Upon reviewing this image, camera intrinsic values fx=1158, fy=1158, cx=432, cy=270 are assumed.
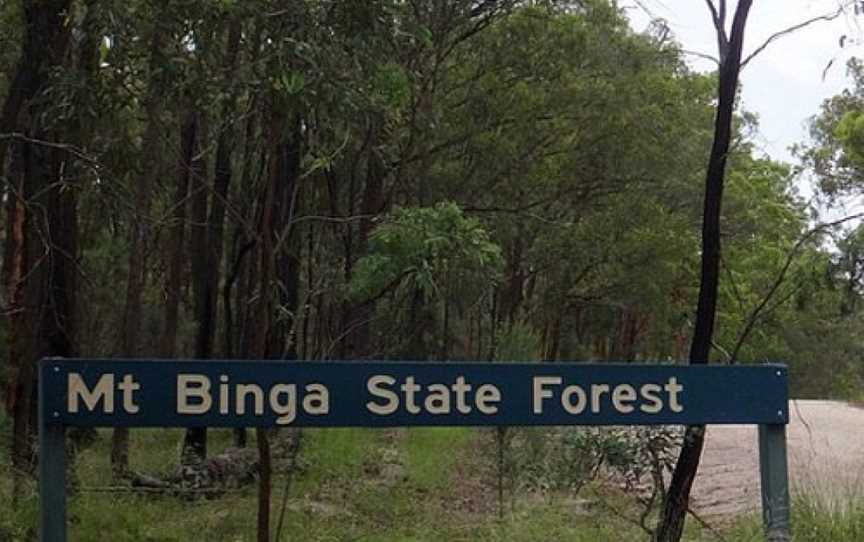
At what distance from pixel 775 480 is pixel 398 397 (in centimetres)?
211

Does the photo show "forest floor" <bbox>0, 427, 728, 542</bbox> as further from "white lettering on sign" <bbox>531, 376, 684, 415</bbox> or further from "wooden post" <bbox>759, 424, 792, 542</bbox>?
"white lettering on sign" <bbox>531, 376, 684, 415</bbox>

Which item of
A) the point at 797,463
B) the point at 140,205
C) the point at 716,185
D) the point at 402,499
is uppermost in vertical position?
the point at 140,205

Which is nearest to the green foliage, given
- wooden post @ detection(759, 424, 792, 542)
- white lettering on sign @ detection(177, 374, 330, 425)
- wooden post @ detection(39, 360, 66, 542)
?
wooden post @ detection(759, 424, 792, 542)

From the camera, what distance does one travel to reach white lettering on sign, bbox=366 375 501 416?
17.4ft

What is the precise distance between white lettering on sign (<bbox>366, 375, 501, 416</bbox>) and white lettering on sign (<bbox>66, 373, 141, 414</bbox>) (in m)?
1.05

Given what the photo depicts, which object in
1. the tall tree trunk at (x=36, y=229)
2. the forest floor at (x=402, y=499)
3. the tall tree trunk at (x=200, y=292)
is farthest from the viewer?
the tall tree trunk at (x=200, y=292)

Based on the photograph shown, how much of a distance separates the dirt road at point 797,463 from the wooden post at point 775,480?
1.18 metres

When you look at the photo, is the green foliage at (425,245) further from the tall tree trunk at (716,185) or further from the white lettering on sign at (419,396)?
the white lettering on sign at (419,396)

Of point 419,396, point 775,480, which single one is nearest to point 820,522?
point 775,480

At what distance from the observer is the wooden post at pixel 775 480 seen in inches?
234

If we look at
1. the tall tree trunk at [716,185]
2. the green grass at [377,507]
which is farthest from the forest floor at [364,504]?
the tall tree trunk at [716,185]

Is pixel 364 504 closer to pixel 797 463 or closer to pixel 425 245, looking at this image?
pixel 425 245

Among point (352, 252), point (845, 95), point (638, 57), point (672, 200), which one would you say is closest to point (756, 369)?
point (352, 252)

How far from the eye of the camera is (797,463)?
9.73 meters
